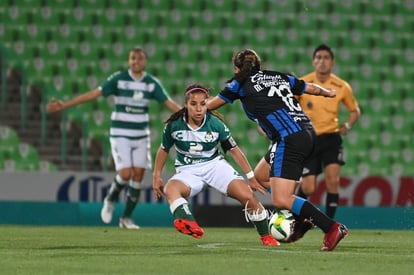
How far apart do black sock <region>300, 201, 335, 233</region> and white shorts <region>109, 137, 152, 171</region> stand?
496cm

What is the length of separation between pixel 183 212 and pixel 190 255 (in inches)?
46.6

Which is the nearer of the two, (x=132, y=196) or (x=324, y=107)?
(x=324, y=107)

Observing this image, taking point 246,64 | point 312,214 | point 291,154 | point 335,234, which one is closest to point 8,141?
point 246,64

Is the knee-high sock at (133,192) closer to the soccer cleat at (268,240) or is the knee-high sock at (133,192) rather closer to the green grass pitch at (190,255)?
the green grass pitch at (190,255)

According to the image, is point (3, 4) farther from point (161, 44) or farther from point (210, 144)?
point (210, 144)

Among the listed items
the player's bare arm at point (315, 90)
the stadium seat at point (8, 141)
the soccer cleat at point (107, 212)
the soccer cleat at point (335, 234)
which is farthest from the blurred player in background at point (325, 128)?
the stadium seat at point (8, 141)

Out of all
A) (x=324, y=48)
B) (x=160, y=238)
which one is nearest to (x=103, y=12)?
(x=324, y=48)

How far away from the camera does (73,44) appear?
18.8 metres

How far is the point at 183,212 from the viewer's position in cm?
974

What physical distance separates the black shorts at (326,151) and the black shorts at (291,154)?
148 inches

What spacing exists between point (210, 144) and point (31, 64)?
8563 mm

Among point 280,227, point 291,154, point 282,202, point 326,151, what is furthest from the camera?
point 326,151

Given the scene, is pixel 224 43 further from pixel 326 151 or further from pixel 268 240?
pixel 268 240

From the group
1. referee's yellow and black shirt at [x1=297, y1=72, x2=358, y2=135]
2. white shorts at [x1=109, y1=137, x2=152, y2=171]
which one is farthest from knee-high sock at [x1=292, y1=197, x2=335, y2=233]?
white shorts at [x1=109, y1=137, x2=152, y2=171]
